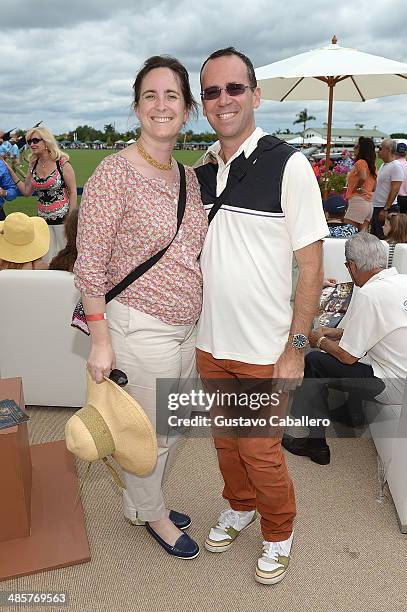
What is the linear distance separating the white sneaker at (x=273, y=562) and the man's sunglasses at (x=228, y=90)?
1.80 metres

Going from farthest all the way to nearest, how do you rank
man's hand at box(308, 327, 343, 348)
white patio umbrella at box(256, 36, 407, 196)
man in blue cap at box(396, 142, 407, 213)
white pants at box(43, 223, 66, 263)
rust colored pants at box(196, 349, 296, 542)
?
man in blue cap at box(396, 142, 407, 213) < white patio umbrella at box(256, 36, 407, 196) < white pants at box(43, 223, 66, 263) < man's hand at box(308, 327, 343, 348) < rust colored pants at box(196, 349, 296, 542)

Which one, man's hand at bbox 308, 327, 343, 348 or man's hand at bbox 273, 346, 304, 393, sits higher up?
man's hand at bbox 273, 346, 304, 393

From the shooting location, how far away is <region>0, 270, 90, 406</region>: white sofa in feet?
10.2

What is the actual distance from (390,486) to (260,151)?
5.87 ft

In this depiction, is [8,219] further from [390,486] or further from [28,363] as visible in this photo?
[390,486]

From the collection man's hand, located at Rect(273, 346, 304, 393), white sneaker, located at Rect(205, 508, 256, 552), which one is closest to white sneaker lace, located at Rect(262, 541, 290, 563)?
white sneaker, located at Rect(205, 508, 256, 552)

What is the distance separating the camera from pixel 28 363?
332 cm

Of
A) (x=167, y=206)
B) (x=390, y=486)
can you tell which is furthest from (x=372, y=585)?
(x=167, y=206)

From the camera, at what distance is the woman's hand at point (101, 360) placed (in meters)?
1.91

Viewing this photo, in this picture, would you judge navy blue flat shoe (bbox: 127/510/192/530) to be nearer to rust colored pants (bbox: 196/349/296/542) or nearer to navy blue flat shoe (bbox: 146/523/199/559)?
navy blue flat shoe (bbox: 146/523/199/559)

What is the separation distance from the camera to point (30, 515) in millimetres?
2523

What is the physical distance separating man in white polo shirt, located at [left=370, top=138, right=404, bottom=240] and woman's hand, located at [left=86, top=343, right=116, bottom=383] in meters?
5.98

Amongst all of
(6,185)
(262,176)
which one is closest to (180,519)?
(262,176)

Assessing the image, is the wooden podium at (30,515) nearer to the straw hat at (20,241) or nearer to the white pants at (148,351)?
the white pants at (148,351)
